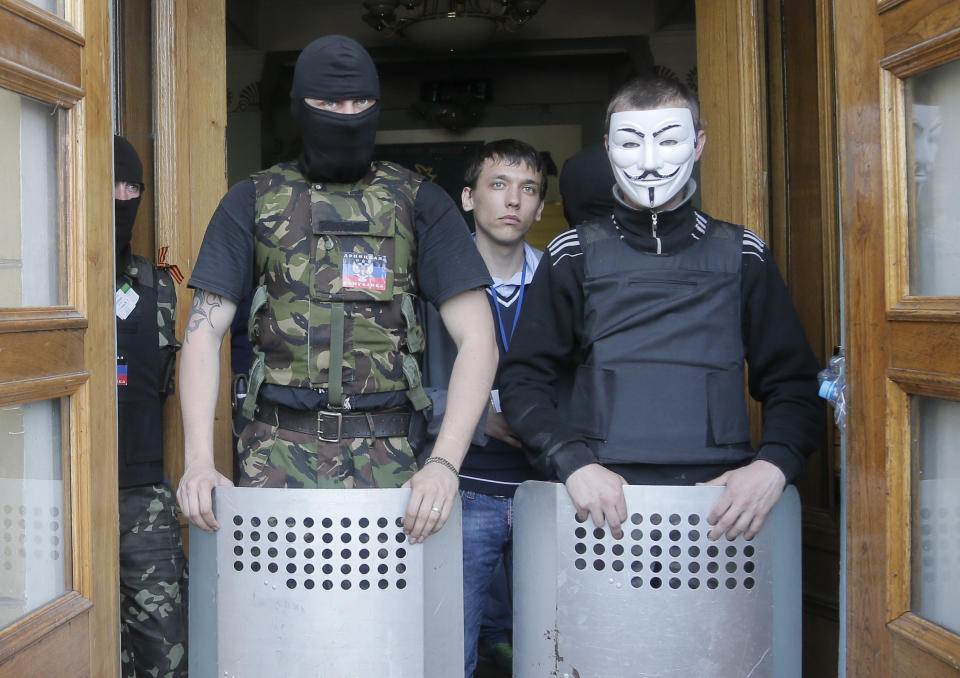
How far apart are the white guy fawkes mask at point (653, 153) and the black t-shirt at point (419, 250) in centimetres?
37

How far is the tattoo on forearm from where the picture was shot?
196 centimetres

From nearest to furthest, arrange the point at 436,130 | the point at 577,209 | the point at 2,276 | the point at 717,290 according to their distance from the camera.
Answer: the point at 2,276 < the point at 717,290 < the point at 577,209 < the point at 436,130

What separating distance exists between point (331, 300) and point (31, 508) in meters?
0.71

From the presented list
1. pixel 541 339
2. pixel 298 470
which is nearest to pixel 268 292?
pixel 298 470

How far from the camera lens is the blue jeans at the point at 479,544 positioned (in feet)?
7.94

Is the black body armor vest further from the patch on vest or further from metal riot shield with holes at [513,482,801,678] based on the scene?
the patch on vest

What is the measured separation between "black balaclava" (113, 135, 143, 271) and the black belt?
0.79m

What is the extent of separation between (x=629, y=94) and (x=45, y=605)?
1.51 metres

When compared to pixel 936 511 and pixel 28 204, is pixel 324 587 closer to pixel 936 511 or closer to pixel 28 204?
pixel 28 204

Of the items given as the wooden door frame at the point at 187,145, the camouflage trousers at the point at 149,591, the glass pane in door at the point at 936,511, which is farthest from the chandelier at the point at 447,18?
the glass pane in door at the point at 936,511

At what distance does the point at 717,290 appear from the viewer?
75.6 inches

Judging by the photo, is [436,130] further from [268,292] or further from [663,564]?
[663,564]

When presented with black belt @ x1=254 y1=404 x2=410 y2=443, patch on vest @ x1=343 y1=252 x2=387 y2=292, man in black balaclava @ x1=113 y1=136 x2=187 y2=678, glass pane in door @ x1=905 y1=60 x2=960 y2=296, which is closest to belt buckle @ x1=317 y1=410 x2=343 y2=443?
black belt @ x1=254 y1=404 x2=410 y2=443

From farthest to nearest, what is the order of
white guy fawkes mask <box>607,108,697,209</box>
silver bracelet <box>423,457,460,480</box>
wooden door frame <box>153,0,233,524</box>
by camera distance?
1. wooden door frame <box>153,0,233,524</box>
2. white guy fawkes mask <box>607,108,697,209</box>
3. silver bracelet <box>423,457,460,480</box>
